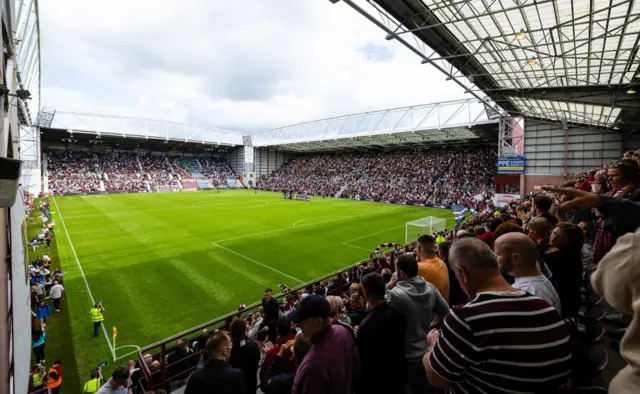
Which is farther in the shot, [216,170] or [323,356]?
[216,170]

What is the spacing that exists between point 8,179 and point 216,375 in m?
2.78

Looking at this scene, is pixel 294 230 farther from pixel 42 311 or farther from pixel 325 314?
pixel 325 314

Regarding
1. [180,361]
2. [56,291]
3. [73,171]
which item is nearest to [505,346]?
[180,361]

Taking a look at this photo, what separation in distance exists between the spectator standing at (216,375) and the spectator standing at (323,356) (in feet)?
2.58

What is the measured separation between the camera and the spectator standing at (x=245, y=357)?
3594 mm

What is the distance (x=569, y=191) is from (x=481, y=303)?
188 cm

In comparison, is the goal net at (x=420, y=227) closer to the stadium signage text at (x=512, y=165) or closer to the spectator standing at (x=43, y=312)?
the stadium signage text at (x=512, y=165)

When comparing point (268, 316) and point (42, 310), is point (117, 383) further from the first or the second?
point (42, 310)

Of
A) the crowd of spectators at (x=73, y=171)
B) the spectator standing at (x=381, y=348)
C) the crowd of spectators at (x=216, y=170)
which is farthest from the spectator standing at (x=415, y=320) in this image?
the crowd of spectators at (x=216, y=170)

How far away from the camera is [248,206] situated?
34750mm

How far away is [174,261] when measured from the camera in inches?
579

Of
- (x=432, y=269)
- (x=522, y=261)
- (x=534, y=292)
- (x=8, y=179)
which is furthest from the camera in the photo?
(x=432, y=269)

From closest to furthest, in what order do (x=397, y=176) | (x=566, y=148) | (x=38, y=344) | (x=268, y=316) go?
1. (x=268, y=316)
2. (x=38, y=344)
3. (x=566, y=148)
4. (x=397, y=176)

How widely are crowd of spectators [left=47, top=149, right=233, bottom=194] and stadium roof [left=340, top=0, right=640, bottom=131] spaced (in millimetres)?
53646
